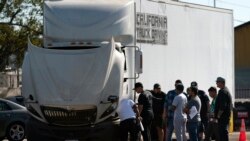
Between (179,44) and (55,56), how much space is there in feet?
20.7

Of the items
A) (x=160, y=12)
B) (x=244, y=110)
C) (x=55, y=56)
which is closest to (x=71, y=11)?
(x=55, y=56)

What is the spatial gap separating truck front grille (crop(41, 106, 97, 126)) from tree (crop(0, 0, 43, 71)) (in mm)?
28946

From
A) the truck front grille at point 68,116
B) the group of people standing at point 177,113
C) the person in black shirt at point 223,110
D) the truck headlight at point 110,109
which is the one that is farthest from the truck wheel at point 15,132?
the person in black shirt at point 223,110

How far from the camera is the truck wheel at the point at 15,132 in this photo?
21.0 m

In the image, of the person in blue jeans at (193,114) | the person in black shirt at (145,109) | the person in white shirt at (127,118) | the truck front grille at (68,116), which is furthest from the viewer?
the person in black shirt at (145,109)

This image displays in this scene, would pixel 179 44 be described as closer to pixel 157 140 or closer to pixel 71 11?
pixel 157 140

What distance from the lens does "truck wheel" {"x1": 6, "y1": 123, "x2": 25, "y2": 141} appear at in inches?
827

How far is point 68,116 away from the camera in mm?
13227

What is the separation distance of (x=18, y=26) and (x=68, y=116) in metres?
30.8

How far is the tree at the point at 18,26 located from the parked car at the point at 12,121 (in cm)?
2097

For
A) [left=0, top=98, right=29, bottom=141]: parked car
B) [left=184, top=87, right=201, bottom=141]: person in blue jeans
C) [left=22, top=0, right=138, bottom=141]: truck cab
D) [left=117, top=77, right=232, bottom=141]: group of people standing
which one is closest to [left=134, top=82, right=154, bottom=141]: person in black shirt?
[left=117, top=77, right=232, bottom=141]: group of people standing

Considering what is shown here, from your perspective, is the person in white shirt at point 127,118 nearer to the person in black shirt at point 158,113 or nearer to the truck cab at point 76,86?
the truck cab at point 76,86

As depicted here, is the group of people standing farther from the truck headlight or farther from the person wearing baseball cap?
the truck headlight

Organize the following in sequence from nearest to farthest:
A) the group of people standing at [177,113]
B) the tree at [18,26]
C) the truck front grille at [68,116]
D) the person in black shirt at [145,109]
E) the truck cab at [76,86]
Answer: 1. the truck cab at [76,86]
2. the truck front grille at [68,116]
3. the group of people standing at [177,113]
4. the person in black shirt at [145,109]
5. the tree at [18,26]
